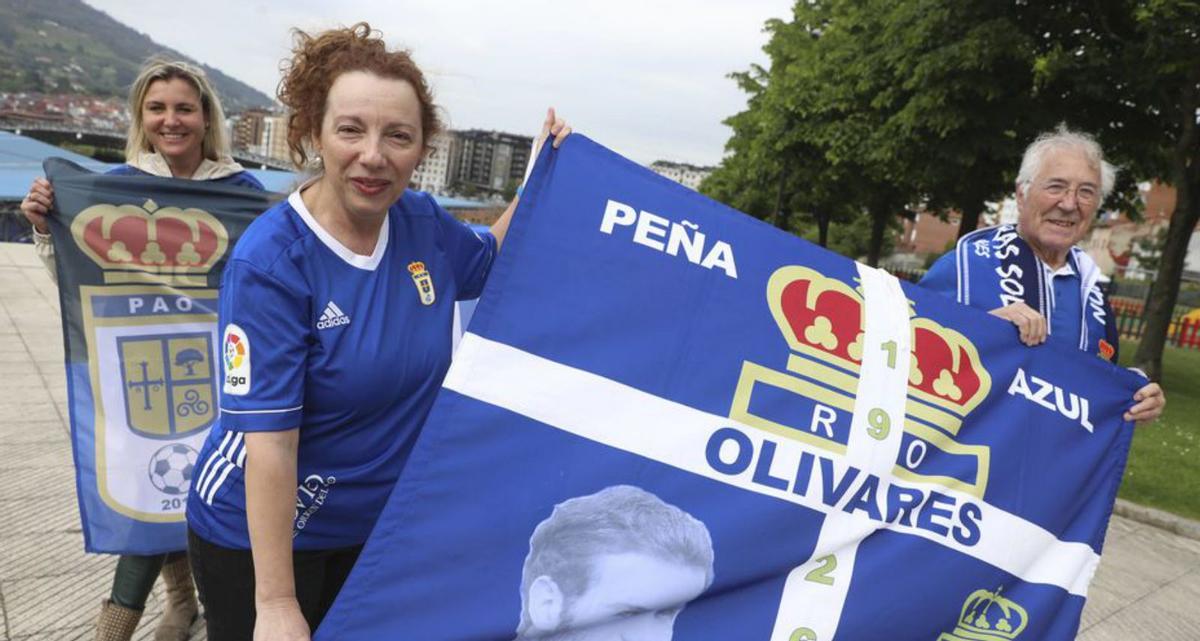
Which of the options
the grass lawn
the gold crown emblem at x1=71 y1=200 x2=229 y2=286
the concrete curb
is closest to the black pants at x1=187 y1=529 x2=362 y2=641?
the gold crown emblem at x1=71 y1=200 x2=229 y2=286

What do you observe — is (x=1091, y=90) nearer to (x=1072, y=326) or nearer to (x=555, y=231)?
(x=1072, y=326)

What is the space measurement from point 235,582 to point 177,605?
162 cm

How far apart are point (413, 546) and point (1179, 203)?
42.9 feet

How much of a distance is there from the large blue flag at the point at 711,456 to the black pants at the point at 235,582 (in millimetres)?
228

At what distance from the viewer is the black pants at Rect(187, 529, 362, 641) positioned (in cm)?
176

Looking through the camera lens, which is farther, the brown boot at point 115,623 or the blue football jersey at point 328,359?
the brown boot at point 115,623

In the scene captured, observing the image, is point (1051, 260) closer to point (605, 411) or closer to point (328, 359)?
point (605, 411)

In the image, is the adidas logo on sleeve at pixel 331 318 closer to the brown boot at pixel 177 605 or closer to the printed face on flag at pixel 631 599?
the printed face on flag at pixel 631 599

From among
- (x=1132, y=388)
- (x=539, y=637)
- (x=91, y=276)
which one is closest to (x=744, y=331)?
(x=539, y=637)

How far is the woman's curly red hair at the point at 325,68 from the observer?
1622 mm

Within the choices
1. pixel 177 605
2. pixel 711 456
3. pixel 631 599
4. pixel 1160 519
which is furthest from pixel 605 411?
pixel 1160 519

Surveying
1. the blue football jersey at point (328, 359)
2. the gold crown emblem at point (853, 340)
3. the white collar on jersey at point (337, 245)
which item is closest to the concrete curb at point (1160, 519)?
the gold crown emblem at point (853, 340)

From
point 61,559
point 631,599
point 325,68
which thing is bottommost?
point 61,559

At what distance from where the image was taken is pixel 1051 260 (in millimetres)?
2680
